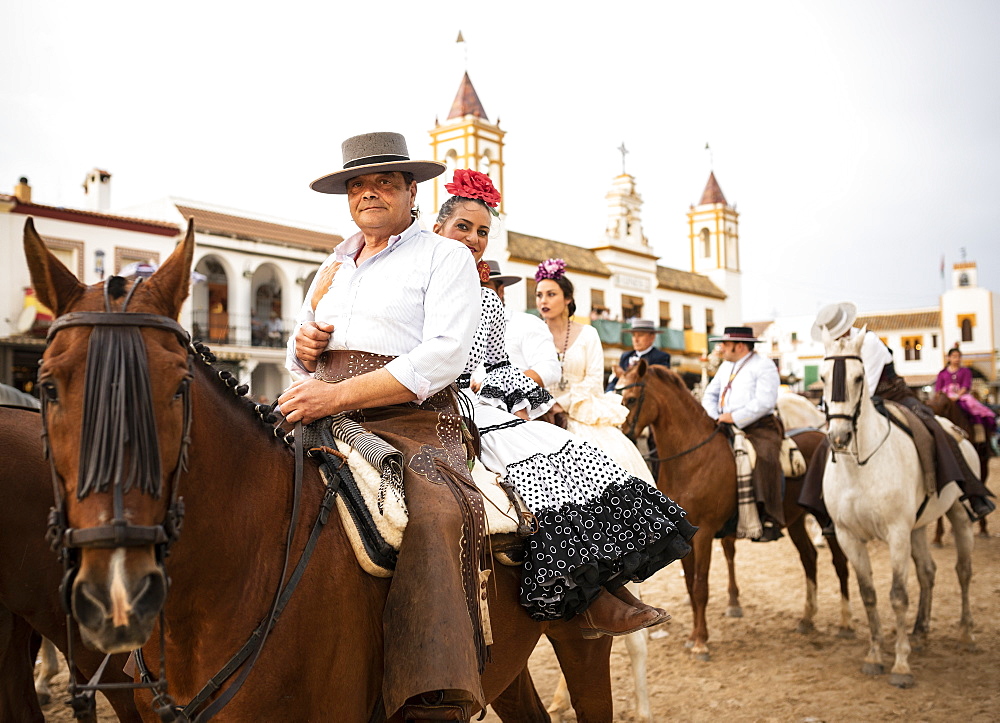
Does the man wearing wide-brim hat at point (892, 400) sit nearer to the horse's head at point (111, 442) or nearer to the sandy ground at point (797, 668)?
the sandy ground at point (797, 668)

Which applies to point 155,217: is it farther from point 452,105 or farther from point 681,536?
point 681,536

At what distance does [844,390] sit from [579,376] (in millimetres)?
2009

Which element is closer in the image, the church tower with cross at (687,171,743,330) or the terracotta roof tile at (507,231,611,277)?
the terracotta roof tile at (507,231,611,277)

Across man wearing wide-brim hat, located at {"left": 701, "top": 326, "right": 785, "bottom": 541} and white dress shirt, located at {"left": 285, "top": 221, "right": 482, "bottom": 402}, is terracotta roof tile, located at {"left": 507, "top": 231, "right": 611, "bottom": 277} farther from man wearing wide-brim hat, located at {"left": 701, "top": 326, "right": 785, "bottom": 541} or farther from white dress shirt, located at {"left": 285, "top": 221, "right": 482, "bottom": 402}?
white dress shirt, located at {"left": 285, "top": 221, "right": 482, "bottom": 402}

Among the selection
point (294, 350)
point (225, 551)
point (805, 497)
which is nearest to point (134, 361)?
point (225, 551)

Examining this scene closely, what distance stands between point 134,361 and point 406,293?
3.51ft

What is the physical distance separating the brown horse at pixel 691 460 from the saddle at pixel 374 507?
4.27m

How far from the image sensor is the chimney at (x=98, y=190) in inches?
1002

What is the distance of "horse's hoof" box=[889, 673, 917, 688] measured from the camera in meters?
5.52

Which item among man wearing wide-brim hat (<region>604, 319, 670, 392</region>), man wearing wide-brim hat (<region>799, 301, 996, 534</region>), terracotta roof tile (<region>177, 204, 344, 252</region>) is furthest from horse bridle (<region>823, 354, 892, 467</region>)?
terracotta roof tile (<region>177, 204, 344, 252</region>)

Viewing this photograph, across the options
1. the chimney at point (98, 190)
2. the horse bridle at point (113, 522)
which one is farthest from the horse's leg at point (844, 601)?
the chimney at point (98, 190)

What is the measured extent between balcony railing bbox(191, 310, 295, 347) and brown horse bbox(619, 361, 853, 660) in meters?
21.2

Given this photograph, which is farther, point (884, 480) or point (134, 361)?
point (884, 480)

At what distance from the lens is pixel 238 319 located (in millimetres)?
26609
